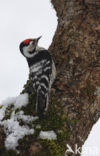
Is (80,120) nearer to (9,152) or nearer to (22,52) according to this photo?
(9,152)

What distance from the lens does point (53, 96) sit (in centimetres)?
341

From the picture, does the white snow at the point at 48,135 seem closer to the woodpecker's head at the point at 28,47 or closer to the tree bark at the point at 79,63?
the tree bark at the point at 79,63

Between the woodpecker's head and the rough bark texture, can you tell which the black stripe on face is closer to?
the rough bark texture

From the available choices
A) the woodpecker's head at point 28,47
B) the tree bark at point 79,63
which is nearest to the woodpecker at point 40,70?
the woodpecker's head at point 28,47

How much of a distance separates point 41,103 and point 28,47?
1.28 meters

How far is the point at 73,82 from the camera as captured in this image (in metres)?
3.54

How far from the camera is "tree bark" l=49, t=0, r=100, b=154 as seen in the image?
3344 mm

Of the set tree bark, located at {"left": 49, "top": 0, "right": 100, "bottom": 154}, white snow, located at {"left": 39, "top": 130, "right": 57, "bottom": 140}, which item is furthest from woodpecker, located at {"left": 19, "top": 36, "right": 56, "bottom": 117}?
white snow, located at {"left": 39, "top": 130, "right": 57, "bottom": 140}

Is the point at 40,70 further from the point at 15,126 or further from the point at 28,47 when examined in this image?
the point at 15,126

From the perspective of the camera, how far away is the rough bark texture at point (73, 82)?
3.03 m

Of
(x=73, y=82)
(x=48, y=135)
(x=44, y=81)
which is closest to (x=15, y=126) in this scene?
(x=48, y=135)

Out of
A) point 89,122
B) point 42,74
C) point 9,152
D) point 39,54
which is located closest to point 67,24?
point 39,54

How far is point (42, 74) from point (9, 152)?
122 cm

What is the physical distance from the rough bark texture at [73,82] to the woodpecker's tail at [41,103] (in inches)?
2.9
